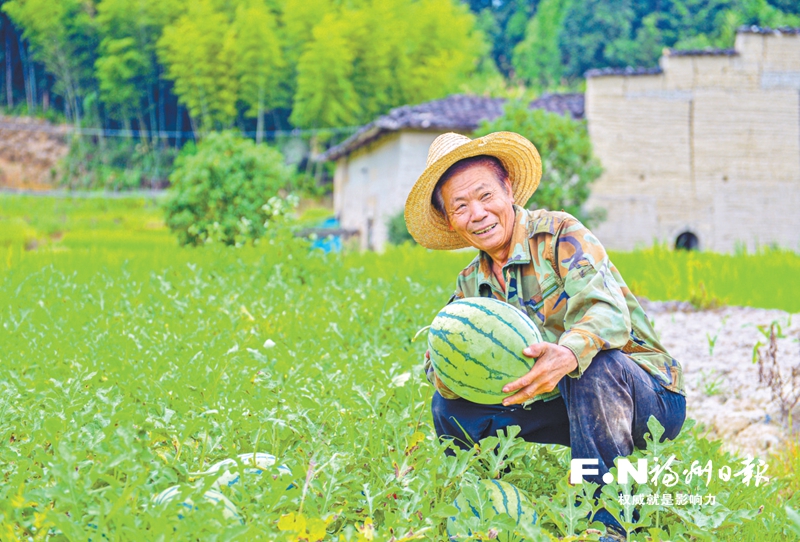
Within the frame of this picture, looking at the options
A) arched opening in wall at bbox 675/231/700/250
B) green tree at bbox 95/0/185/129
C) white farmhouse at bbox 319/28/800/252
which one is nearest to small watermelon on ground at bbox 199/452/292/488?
white farmhouse at bbox 319/28/800/252

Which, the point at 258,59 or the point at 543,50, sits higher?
the point at 543,50

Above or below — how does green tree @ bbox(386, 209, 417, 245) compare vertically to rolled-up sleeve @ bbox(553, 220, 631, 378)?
below

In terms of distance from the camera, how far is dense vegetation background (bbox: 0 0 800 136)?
96.1ft

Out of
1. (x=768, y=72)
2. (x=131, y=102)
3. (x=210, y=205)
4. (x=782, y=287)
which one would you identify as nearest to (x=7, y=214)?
(x=131, y=102)

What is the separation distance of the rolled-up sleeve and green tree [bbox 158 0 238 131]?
30709 mm

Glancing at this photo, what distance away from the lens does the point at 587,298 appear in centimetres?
233

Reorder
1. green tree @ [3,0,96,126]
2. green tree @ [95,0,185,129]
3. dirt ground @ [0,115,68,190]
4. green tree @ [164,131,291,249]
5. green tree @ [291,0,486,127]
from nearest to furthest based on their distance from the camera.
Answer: green tree @ [164,131,291,249] < green tree @ [291,0,486,127] < green tree @ [3,0,96,126] < green tree @ [95,0,185,129] < dirt ground @ [0,115,68,190]

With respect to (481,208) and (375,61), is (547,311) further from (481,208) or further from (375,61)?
(375,61)

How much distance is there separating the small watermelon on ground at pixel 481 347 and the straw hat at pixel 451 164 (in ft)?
1.63

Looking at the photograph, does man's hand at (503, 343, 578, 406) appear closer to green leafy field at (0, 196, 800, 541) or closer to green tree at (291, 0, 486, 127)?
green leafy field at (0, 196, 800, 541)

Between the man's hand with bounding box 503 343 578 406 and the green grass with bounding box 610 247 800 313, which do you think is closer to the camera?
the man's hand with bounding box 503 343 578 406

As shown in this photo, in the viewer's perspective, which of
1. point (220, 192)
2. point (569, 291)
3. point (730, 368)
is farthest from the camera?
point (220, 192)

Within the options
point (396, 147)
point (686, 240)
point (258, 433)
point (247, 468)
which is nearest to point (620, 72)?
point (686, 240)

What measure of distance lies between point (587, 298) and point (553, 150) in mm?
11106
